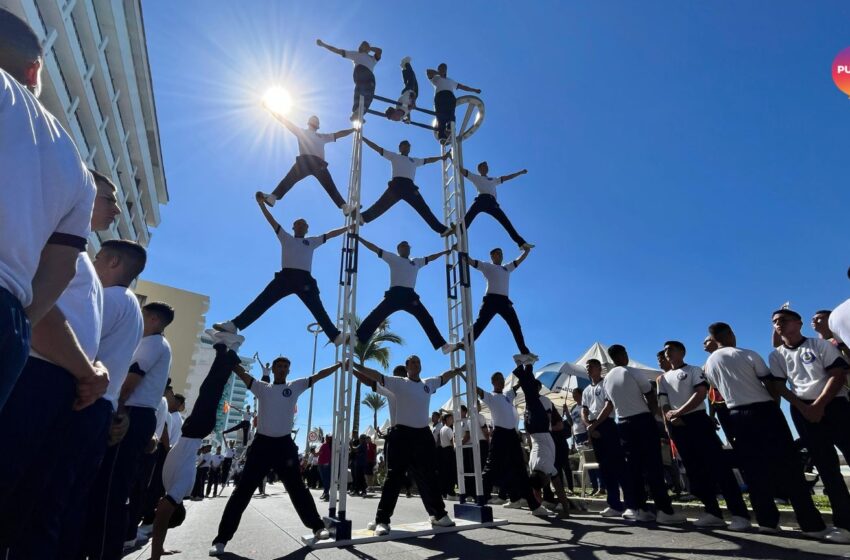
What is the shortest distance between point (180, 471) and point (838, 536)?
644cm

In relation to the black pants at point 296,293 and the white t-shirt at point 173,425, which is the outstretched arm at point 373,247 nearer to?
the black pants at point 296,293

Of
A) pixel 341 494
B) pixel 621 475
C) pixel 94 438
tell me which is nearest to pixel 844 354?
pixel 621 475

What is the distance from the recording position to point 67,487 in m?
2.19

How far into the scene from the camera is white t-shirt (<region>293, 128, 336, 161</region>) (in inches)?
300

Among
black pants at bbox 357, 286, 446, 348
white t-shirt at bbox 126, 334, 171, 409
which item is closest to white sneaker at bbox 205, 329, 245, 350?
black pants at bbox 357, 286, 446, 348

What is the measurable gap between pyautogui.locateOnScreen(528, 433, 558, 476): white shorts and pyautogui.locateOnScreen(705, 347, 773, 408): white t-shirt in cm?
294

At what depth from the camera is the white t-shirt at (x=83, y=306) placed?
210 centimetres

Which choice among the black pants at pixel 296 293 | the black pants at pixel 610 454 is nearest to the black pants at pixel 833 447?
the black pants at pixel 610 454

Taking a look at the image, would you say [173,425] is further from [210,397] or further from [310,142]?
[310,142]

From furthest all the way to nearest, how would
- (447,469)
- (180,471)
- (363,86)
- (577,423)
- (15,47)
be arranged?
(447,469) → (577,423) → (363,86) → (180,471) → (15,47)

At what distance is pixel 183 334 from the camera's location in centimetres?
5269

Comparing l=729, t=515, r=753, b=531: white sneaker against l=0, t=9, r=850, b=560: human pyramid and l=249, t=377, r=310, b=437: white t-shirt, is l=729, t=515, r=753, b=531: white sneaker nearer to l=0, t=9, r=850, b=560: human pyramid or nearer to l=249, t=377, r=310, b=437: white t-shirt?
l=0, t=9, r=850, b=560: human pyramid

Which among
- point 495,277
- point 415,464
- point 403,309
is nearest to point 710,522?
point 415,464

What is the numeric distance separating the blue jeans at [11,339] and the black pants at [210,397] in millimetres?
4210
